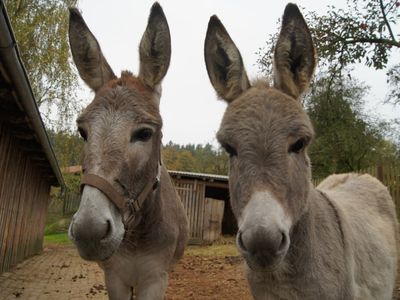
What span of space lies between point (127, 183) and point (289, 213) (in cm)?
134

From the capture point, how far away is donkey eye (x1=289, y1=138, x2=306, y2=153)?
2.73 metres

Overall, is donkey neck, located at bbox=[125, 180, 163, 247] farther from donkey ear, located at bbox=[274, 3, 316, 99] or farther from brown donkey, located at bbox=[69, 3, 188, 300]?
donkey ear, located at bbox=[274, 3, 316, 99]

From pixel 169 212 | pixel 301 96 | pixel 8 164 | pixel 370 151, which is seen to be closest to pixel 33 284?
pixel 8 164

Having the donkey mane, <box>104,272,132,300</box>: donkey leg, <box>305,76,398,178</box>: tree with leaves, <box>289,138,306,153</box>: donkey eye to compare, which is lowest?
<box>104,272,132,300</box>: donkey leg

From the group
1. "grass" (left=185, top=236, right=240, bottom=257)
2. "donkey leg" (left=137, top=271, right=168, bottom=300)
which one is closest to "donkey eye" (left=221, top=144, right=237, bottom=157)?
"donkey leg" (left=137, top=271, right=168, bottom=300)

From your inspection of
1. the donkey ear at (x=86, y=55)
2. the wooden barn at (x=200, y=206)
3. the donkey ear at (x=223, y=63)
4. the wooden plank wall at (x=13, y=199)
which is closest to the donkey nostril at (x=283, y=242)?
the donkey ear at (x=223, y=63)

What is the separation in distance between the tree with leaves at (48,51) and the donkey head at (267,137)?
1429 centimetres

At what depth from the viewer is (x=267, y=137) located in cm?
264

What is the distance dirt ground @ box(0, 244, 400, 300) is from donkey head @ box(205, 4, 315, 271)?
4.88m

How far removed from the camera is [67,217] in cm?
3866

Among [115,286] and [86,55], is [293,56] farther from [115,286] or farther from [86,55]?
[115,286]

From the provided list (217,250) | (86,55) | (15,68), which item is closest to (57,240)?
(217,250)

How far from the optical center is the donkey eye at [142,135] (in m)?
3.39

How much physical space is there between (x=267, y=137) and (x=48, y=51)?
16.5 meters
